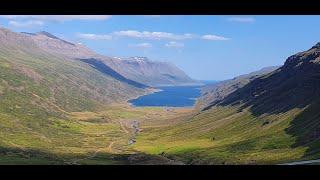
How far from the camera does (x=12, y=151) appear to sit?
636 feet
